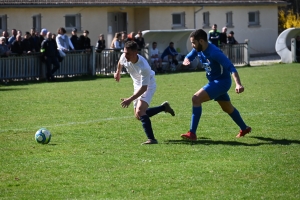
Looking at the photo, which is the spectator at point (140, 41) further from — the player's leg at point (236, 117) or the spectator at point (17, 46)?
the player's leg at point (236, 117)

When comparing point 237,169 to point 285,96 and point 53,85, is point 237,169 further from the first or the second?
point 53,85

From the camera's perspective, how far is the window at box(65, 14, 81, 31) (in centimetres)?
3616

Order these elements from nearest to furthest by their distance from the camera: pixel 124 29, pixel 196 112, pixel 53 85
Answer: pixel 196 112, pixel 53 85, pixel 124 29

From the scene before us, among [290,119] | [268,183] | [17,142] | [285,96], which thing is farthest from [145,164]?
[285,96]

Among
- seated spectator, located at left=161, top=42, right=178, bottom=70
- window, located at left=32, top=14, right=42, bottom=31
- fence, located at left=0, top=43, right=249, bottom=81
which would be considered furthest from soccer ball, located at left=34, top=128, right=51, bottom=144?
window, located at left=32, top=14, right=42, bottom=31

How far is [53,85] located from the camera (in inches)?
944

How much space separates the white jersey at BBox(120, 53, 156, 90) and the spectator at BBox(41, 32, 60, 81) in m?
15.1

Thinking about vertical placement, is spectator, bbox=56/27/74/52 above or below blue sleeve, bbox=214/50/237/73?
above

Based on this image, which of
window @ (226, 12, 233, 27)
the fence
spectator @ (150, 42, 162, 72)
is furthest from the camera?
window @ (226, 12, 233, 27)

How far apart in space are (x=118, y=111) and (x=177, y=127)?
122 inches

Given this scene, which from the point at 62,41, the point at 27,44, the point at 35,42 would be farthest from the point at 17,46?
the point at 62,41

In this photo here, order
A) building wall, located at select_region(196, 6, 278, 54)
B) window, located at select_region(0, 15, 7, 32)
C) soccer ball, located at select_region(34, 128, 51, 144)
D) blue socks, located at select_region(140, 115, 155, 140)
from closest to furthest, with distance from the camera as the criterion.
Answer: blue socks, located at select_region(140, 115, 155, 140), soccer ball, located at select_region(34, 128, 51, 144), window, located at select_region(0, 15, 7, 32), building wall, located at select_region(196, 6, 278, 54)

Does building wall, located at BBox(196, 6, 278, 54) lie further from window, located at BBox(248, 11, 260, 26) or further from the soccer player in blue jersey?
the soccer player in blue jersey

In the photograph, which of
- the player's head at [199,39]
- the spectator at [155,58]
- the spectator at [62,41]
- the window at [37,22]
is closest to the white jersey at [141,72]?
the player's head at [199,39]
